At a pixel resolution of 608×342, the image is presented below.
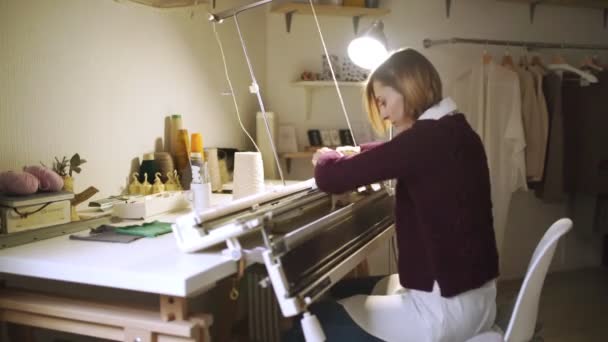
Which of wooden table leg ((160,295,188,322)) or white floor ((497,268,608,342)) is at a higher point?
wooden table leg ((160,295,188,322))

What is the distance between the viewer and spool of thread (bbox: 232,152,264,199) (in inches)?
77.9

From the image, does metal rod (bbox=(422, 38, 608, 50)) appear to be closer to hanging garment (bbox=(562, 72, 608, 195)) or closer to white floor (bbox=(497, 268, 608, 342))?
hanging garment (bbox=(562, 72, 608, 195))

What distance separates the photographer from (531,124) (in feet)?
10.8

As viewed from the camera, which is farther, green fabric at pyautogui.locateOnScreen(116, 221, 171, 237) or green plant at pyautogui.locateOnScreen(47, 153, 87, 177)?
green plant at pyautogui.locateOnScreen(47, 153, 87, 177)

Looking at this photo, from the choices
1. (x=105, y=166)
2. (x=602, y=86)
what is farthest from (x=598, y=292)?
(x=105, y=166)

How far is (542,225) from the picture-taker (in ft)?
12.5

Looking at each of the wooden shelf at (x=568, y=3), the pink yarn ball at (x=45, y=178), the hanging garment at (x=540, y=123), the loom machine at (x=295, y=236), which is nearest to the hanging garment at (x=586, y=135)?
the hanging garment at (x=540, y=123)

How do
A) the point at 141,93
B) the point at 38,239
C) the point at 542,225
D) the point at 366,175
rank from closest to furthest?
the point at 366,175
the point at 38,239
the point at 141,93
the point at 542,225

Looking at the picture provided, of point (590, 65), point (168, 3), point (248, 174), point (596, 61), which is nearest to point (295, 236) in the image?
point (248, 174)

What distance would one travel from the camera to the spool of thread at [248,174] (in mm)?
1979

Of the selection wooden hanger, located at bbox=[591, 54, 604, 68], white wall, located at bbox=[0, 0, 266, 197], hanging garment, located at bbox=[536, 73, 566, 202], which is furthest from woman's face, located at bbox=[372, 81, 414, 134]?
wooden hanger, located at bbox=[591, 54, 604, 68]

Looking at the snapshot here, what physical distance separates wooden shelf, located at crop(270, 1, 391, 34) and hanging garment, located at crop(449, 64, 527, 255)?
686 millimetres

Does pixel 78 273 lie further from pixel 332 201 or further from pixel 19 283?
pixel 332 201

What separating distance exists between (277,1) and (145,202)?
1686 millimetres
